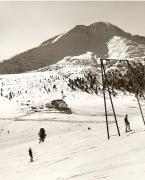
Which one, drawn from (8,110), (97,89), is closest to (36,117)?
(8,110)

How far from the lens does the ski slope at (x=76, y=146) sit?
1817 cm

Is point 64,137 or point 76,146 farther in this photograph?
point 64,137

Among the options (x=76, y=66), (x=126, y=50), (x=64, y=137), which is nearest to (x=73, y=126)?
(x=64, y=137)

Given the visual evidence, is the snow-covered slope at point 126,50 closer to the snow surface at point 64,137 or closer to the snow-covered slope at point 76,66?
the snow-covered slope at point 76,66

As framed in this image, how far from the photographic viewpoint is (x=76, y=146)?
32281 millimetres

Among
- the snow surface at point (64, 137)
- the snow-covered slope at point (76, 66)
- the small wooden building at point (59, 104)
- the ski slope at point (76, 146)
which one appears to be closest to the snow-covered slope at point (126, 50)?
the snow-covered slope at point (76, 66)

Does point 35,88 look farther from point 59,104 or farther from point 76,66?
point 76,66

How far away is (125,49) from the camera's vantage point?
189 metres

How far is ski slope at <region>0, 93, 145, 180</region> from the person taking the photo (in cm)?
1817

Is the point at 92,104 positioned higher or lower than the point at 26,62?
lower

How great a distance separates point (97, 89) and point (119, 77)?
2135 cm

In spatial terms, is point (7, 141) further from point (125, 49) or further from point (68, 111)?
point (125, 49)

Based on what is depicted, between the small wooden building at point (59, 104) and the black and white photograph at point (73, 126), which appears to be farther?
the small wooden building at point (59, 104)

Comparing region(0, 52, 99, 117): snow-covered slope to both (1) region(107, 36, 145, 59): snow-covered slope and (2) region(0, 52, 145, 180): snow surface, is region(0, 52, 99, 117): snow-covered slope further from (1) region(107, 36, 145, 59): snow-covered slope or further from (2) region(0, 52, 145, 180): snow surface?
(1) region(107, 36, 145, 59): snow-covered slope
